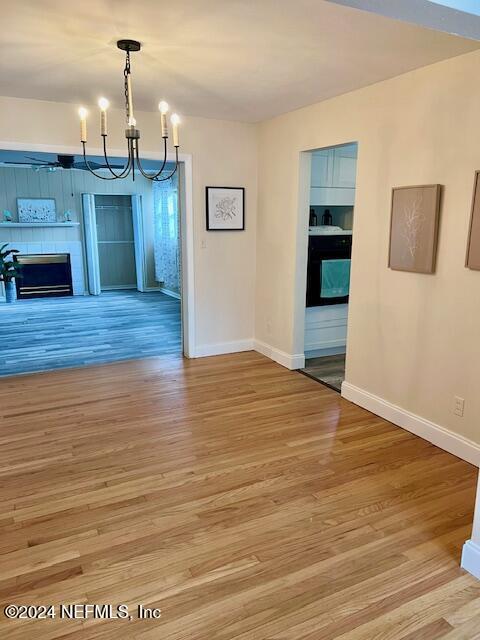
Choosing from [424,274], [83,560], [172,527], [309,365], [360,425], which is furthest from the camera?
[309,365]

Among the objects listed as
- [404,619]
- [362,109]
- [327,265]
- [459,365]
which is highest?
[362,109]

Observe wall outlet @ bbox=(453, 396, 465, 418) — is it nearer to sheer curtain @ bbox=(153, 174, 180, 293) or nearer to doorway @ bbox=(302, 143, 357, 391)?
doorway @ bbox=(302, 143, 357, 391)

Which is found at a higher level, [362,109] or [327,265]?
[362,109]

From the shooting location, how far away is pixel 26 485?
2543mm

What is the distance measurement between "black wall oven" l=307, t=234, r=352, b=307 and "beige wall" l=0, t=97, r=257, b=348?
69 cm

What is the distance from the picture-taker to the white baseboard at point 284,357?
4527mm

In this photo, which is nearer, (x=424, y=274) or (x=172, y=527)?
(x=172, y=527)

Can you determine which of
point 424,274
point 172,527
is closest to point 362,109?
point 424,274

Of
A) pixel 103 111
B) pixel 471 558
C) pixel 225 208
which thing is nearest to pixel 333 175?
pixel 225 208

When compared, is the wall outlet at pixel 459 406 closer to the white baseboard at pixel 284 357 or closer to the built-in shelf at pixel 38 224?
the white baseboard at pixel 284 357

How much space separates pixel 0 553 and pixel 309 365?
3.24 m

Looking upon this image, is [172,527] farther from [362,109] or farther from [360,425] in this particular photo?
[362,109]

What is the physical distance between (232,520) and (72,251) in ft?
25.4

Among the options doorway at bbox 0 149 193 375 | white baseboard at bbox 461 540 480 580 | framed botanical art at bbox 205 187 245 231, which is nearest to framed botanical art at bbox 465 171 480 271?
white baseboard at bbox 461 540 480 580
